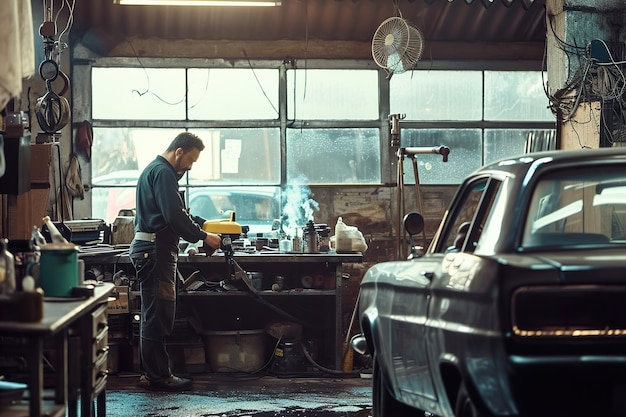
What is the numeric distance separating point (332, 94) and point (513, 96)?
6.57 ft

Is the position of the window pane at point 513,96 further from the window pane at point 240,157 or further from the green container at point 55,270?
the green container at point 55,270

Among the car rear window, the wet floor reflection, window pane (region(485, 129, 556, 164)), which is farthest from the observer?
window pane (region(485, 129, 556, 164))

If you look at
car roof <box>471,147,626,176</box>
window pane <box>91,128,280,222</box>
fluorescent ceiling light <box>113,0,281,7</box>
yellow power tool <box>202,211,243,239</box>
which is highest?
fluorescent ceiling light <box>113,0,281,7</box>

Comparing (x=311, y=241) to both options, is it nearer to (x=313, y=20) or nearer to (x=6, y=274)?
(x=313, y=20)

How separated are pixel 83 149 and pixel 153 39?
1372 millimetres

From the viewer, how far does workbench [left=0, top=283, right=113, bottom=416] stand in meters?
3.58

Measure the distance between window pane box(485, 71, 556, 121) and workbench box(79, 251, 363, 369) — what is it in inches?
113

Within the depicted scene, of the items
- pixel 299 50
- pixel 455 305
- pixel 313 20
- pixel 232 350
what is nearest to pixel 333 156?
pixel 299 50

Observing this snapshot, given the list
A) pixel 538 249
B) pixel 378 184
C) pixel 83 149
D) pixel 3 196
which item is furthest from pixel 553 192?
pixel 83 149

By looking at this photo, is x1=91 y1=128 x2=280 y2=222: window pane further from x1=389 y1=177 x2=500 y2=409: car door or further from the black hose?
x1=389 y1=177 x2=500 y2=409: car door

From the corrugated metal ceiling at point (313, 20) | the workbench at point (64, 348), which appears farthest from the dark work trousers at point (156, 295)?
the corrugated metal ceiling at point (313, 20)

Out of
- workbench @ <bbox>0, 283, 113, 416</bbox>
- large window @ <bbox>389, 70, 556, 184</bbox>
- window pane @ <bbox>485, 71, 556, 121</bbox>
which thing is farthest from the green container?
window pane @ <bbox>485, 71, 556, 121</bbox>

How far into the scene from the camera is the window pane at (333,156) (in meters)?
10.3

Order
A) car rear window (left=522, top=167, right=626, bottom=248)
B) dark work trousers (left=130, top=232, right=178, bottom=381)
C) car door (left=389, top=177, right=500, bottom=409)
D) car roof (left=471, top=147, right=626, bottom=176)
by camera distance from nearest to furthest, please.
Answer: car rear window (left=522, top=167, right=626, bottom=248) < car roof (left=471, top=147, right=626, bottom=176) < car door (left=389, top=177, right=500, bottom=409) < dark work trousers (left=130, top=232, right=178, bottom=381)
